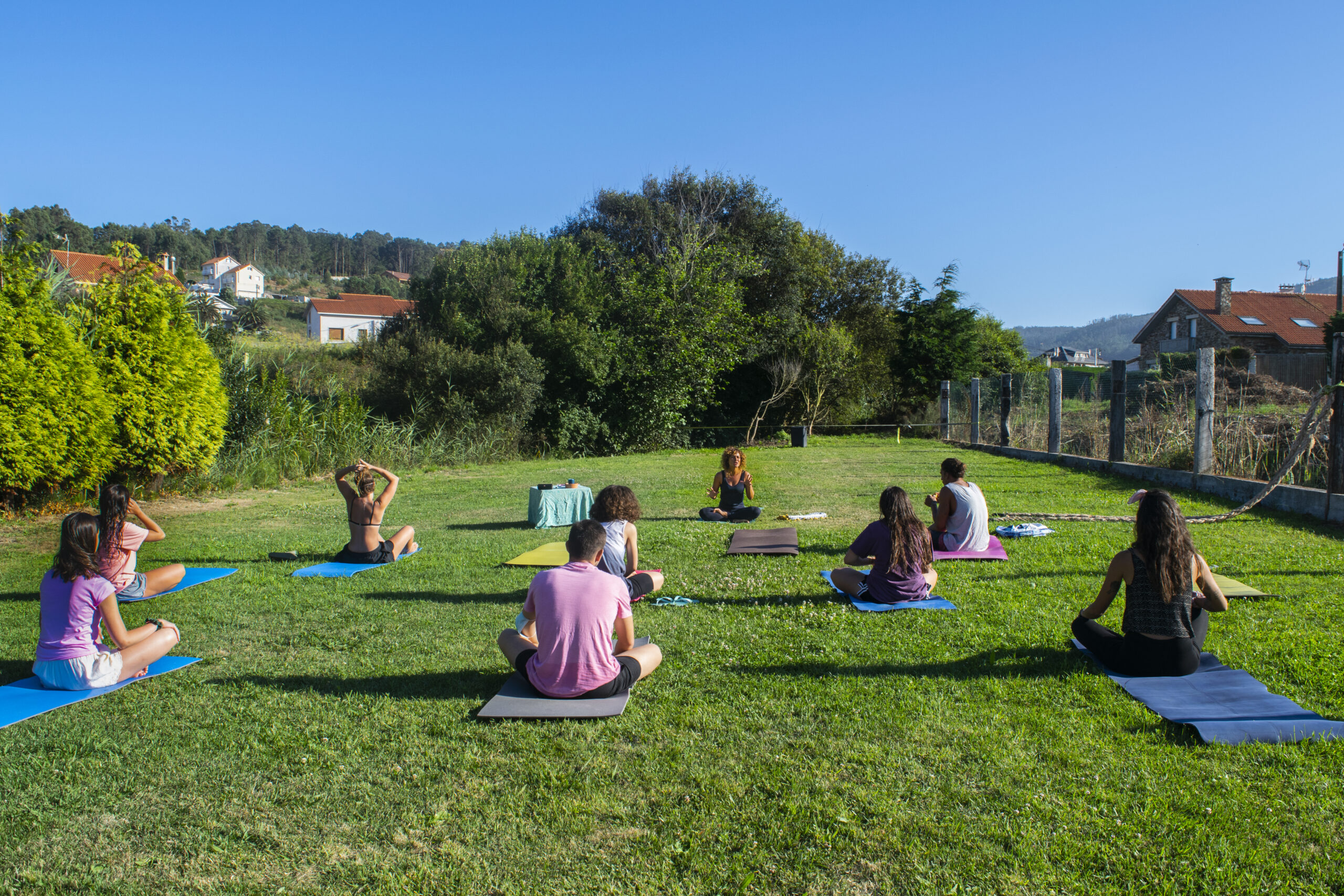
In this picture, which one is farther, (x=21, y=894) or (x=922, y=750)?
(x=922, y=750)

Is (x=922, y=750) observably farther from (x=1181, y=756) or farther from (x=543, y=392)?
(x=543, y=392)

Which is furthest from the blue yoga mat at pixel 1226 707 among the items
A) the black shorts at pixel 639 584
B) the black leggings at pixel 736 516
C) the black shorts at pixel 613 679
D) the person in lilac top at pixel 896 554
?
the black leggings at pixel 736 516

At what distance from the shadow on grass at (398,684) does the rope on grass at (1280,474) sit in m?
7.65

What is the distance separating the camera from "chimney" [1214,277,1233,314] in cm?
4256

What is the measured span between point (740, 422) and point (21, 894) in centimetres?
2786

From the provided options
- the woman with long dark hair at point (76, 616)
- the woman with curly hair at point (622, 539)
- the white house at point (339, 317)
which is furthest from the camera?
the white house at point (339, 317)

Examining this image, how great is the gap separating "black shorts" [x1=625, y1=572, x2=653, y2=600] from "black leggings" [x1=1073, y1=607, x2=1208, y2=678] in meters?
3.12

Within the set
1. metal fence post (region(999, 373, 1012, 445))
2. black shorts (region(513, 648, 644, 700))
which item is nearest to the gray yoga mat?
black shorts (region(513, 648, 644, 700))

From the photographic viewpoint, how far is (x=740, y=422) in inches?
1182

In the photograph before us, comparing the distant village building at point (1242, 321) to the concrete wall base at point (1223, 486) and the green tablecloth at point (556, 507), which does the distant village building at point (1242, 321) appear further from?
the green tablecloth at point (556, 507)

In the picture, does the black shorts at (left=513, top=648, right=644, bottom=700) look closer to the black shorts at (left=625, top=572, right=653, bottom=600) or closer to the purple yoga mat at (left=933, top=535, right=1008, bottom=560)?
the black shorts at (left=625, top=572, right=653, bottom=600)

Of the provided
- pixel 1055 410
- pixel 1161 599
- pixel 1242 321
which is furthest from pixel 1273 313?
pixel 1161 599

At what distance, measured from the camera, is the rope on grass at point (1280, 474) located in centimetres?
930

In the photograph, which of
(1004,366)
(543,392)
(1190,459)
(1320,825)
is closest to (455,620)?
(1320,825)
